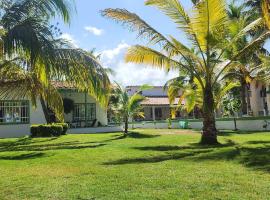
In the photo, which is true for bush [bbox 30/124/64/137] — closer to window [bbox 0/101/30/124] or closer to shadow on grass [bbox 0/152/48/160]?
window [bbox 0/101/30/124]

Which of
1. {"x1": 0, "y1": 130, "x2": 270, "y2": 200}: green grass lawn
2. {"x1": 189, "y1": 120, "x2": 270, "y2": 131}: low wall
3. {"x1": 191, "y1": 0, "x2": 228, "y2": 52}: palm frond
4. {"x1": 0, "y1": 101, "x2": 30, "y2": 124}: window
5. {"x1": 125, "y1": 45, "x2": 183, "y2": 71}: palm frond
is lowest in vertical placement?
{"x1": 0, "y1": 130, "x2": 270, "y2": 200}: green grass lawn

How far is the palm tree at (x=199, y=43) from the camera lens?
608 inches

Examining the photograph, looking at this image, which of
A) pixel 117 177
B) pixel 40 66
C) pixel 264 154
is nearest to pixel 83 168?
pixel 117 177

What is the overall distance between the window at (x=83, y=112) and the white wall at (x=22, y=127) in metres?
4.60

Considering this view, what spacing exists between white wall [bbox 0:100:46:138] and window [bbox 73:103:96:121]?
4.60m

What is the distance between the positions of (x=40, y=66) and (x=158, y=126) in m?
26.9

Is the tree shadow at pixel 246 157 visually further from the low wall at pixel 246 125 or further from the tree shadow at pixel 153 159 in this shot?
the low wall at pixel 246 125

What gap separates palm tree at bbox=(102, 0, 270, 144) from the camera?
15438 millimetres

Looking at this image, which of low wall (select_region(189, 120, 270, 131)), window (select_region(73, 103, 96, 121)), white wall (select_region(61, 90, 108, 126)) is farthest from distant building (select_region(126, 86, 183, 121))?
low wall (select_region(189, 120, 270, 131))

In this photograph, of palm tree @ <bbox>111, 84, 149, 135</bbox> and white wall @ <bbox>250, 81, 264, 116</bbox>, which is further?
white wall @ <bbox>250, 81, 264, 116</bbox>

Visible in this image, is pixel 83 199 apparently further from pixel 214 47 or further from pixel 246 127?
pixel 246 127

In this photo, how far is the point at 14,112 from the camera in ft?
98.3

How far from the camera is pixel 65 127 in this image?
87.8ft

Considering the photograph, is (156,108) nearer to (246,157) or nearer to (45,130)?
(45,130)
